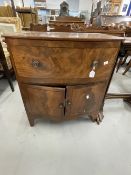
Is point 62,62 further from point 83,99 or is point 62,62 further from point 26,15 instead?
point 26,15

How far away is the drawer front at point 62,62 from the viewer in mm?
846

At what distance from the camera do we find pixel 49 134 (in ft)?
4.27

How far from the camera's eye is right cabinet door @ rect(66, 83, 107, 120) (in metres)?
1.06

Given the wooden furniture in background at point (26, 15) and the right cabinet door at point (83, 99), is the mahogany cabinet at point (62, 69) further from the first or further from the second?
the wooden furniture in background at point (26, 15)

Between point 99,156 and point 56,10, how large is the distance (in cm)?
815

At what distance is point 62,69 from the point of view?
925mm

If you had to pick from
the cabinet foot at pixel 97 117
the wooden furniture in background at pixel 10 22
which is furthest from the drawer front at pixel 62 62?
the wooden furniture in background at pixel 10 22

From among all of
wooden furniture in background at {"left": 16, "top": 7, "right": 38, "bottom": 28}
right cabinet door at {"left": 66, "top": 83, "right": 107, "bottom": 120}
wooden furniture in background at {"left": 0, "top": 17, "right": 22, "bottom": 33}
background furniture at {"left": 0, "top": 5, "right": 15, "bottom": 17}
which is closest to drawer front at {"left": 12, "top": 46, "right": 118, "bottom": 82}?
right cabinet door at {"left": 66, "top": 83, "right": 107, "bottom": 120}

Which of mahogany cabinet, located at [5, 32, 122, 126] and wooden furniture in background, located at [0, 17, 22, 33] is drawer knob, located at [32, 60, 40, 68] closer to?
mahogany cabinet, located at [5, 32, 122, 126]

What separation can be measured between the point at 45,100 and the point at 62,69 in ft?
1.11

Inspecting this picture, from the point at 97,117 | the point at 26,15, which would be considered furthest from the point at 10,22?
the point at 97,117

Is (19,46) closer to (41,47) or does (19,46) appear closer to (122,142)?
(41,47)

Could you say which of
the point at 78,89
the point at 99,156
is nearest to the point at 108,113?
the point at 99,156

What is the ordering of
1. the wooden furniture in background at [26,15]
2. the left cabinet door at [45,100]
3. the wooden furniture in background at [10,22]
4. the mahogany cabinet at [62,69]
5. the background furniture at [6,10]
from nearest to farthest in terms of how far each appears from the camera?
the mahogany cabinet at [62,69] → the left cabinet door at [45,100] → the wooden furniture in background at [10,22] → the background furniture at [6,10] → the wooden furniture in background at [26,15]
